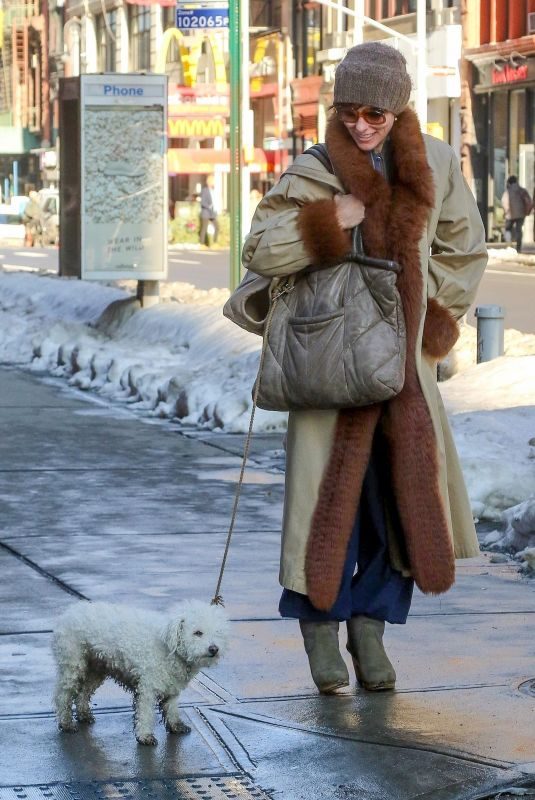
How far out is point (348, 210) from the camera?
4.71 metres

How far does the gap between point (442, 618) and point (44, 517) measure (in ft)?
8.51

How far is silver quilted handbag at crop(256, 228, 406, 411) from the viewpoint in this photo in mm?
4664

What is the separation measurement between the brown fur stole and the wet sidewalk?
40cm

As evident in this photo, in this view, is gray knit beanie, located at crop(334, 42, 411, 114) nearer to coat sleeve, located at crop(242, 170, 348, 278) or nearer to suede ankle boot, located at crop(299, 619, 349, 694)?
coat sleeve, located at crop(242, 170, 348, 278)

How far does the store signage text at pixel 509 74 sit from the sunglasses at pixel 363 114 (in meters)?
36.5

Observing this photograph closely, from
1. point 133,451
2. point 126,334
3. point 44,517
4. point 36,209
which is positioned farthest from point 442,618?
point 36,209

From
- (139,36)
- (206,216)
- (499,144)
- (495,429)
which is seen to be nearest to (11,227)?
(139,36)

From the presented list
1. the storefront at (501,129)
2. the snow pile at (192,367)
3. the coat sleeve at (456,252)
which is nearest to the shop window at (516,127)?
the storefront at (501,129)

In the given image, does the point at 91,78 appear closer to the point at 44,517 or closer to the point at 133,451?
the point at 133,451

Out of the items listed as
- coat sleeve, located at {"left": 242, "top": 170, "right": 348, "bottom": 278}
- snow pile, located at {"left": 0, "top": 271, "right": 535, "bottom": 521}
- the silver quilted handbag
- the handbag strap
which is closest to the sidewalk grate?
the silver quilted handbag

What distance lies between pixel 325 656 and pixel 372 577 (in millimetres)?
264

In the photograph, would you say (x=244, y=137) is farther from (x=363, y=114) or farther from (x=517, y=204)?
(x=363, y=114)

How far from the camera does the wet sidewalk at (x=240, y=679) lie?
4121 millimetres

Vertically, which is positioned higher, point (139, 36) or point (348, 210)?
point (139, 36)
